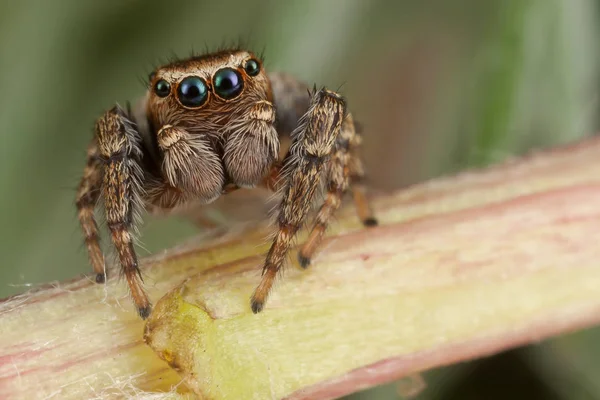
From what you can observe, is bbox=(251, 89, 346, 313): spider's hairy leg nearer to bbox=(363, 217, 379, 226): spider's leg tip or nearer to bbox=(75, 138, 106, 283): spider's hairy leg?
bbox=(363, 217, 379, 226): spider's leg tip

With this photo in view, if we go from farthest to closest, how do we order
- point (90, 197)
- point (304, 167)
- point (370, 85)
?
point (370, 85), point (90, 197), point (304, 167)

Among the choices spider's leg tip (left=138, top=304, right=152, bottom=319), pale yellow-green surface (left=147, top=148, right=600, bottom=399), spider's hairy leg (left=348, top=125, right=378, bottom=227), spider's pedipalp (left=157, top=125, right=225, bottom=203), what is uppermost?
spider's pedipalp (left=157, top=125, right=225, bottom=203)

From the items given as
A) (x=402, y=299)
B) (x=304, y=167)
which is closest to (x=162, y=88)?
(x=304, y=167)

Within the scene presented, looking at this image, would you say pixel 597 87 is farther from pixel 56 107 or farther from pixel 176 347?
pixel 56 107

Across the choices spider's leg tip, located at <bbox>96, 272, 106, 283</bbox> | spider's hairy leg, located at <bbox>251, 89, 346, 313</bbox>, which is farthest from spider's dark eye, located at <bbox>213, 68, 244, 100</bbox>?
spider's leg tip, located at <bbox>96, 272, 106, 283</bbox>

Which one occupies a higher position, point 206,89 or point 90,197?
point 206,89

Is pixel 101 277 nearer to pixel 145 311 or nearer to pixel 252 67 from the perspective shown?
pixel 145 311

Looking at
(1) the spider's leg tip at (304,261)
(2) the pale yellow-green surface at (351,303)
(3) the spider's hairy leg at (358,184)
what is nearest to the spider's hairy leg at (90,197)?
(2) the pale yellow-green surface at (351,303)
